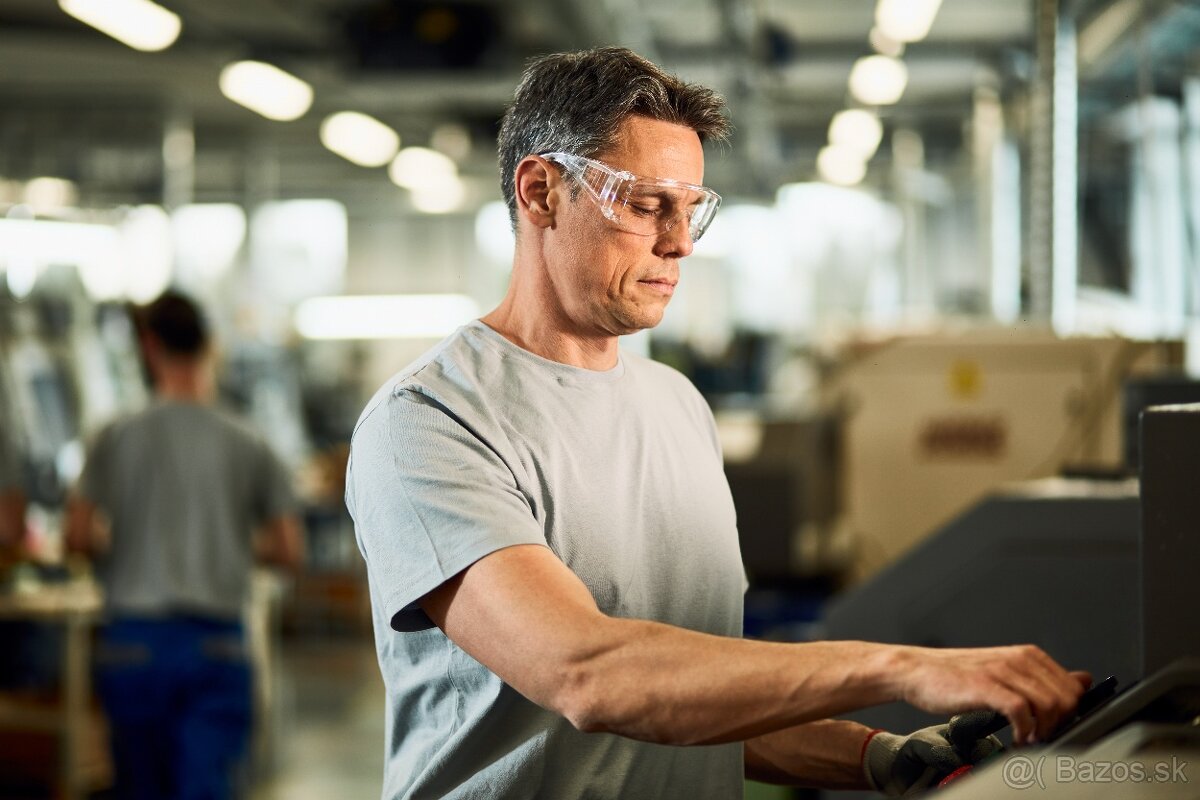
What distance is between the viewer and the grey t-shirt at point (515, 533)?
4.51 ft

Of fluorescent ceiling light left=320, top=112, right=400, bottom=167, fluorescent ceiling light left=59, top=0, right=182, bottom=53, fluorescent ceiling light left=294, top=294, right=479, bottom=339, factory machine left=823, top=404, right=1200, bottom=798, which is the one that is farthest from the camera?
fluorescent ceiling light left=294, top=294, right=479, bottom=339

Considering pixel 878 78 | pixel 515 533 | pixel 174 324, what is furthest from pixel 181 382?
pixel 878 78

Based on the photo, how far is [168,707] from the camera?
347 cm

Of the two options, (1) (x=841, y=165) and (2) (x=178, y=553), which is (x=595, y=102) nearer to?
(2) (x=178, y=553)

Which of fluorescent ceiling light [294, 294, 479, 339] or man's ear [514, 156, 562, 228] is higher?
fluorescent ceiling light [294, 294, 479, 339]

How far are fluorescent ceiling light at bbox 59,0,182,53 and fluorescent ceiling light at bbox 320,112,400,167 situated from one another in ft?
9.66

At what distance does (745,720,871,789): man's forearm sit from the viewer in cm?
162

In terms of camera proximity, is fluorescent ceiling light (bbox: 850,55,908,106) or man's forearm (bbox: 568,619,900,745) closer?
man's forearm (bbox: 568,619,900,745)

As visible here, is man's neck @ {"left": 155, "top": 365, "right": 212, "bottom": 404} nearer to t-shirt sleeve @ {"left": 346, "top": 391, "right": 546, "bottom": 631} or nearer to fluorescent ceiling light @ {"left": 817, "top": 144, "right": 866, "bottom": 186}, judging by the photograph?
t-shirt sleeve @ {"left": 346, "top": 391, "right": 546, "bottom": 631}

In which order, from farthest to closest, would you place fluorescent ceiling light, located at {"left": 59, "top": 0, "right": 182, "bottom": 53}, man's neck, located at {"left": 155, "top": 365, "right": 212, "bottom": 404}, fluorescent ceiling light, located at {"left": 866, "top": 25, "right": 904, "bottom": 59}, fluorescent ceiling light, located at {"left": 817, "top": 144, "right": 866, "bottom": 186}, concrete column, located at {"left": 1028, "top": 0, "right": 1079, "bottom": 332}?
1. fluorescent ceiling light, located at {"left": 817, "top": 144, "right": 866, "bottom": 186}
2. fluorescent ceiling light, located at {"left": 866, "top": 25, "right": 904, "bottom": 59}
3. fluorescent ceiling light, located at {"left": 59, "top": 0, "right": 182, "bottom": 53}
4. concrete column, located at {"left": 1028, "top": 0, "right": 1079, "bottom": 332}
5. man's neck, located at {"left": 155, "top": 365, "right": 212, "bottom": 404}

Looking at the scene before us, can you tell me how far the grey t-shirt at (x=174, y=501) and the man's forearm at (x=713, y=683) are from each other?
2.55 m

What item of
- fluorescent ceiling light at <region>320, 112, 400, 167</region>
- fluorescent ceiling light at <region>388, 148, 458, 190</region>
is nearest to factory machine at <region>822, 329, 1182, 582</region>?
fluorescent ceiling light at <region>320, 112, 400, 167</region>

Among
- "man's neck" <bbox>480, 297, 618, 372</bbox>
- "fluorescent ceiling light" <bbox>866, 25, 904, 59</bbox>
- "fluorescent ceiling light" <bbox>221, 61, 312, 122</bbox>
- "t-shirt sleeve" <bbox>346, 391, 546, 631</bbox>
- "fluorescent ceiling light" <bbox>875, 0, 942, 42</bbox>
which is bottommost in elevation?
"t-shirt sleeve" <bbox>346, 391, 546, 631</bbox>

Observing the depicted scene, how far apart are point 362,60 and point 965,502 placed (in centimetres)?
472
